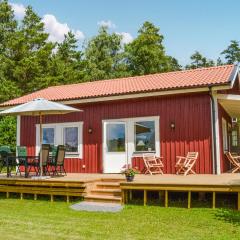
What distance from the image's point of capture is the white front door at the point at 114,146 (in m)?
12.3

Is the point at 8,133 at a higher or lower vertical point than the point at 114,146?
higher

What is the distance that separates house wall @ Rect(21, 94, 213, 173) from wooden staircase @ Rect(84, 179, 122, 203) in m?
2.52

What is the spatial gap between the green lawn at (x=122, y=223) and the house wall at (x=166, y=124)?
3.39 metres

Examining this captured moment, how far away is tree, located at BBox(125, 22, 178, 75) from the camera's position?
34469 millimetres

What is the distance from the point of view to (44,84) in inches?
1163

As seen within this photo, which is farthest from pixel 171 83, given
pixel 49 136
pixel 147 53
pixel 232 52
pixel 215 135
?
pixel 232 52

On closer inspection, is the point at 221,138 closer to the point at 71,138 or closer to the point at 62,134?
the point at 71,138

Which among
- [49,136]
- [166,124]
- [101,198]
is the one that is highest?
[166,124]

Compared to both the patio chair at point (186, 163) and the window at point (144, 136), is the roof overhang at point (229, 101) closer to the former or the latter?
the patio chair at point (186, 163)

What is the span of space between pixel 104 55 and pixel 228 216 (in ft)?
103

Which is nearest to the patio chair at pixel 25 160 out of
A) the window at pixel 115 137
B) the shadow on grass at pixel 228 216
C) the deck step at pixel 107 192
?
the deck step at pixel 107 192

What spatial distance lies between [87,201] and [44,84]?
2157cm

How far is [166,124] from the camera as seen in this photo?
1169cm

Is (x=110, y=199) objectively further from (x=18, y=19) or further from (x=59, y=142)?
(x=18, y=19)
